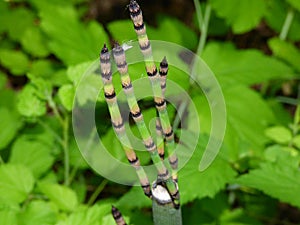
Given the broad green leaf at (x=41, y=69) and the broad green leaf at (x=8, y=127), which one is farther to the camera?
the broad green leaf at (x=41, y=69)

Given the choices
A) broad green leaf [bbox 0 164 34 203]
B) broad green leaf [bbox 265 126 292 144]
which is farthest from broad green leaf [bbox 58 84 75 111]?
broad green leaf [bbox 265 126 292 144]

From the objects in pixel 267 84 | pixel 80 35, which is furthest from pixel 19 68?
pixel 267 84

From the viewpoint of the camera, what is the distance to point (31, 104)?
155 cm

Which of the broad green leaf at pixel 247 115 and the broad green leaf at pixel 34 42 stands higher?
the broad green leaf at pixel 247 115

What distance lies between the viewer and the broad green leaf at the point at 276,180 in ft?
4.31

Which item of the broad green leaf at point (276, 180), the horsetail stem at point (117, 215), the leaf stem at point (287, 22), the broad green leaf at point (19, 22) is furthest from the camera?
the broad green leaf at point (19, 22)

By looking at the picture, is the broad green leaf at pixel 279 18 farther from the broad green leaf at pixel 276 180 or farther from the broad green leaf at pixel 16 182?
the broad green leaf at pixel 16 182

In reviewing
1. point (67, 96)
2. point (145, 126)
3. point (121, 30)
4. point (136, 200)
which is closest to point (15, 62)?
point (121, 30)

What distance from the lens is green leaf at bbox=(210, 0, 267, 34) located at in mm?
2023

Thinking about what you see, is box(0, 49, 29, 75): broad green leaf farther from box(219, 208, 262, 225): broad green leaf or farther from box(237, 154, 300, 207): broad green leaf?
box(237, 154, 300, 207): broad green leaf

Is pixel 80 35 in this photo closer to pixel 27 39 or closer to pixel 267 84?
pixel 27 39

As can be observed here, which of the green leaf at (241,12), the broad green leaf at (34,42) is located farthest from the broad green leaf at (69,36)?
the green leaf at (241,12)

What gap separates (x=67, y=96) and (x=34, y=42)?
0.89 meters

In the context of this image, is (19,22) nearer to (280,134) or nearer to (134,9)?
(280,134)
